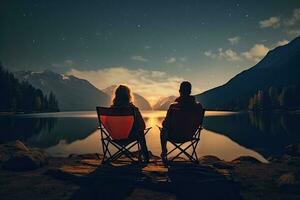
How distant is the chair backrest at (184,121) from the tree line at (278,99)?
4347 inches

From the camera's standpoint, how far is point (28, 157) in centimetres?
845

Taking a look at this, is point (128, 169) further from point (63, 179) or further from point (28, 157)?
point (28, 157)

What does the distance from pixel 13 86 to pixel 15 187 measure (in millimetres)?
102963

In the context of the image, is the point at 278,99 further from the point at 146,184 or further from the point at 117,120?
the point at 146,184

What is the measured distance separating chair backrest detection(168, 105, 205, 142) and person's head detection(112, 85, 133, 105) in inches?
51.9

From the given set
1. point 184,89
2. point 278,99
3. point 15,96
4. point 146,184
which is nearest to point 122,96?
point 184,89

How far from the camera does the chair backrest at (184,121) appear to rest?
8.24m

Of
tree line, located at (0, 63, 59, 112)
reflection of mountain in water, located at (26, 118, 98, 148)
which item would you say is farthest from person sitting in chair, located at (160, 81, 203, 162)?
tree line, located at (0, 63, 59, 112)

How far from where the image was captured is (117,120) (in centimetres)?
837

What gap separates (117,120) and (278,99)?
117m

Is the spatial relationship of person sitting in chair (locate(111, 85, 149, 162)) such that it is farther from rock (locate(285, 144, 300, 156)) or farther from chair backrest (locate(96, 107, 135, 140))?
rock (locate(285, 144, 300, 156))

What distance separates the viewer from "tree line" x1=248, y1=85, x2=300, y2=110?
10781cm

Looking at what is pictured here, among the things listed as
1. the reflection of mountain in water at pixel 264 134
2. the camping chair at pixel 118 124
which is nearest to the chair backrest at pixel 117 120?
the camping chair at pixel 118 124

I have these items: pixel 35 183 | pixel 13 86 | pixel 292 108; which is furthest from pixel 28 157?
pixel 292 108
